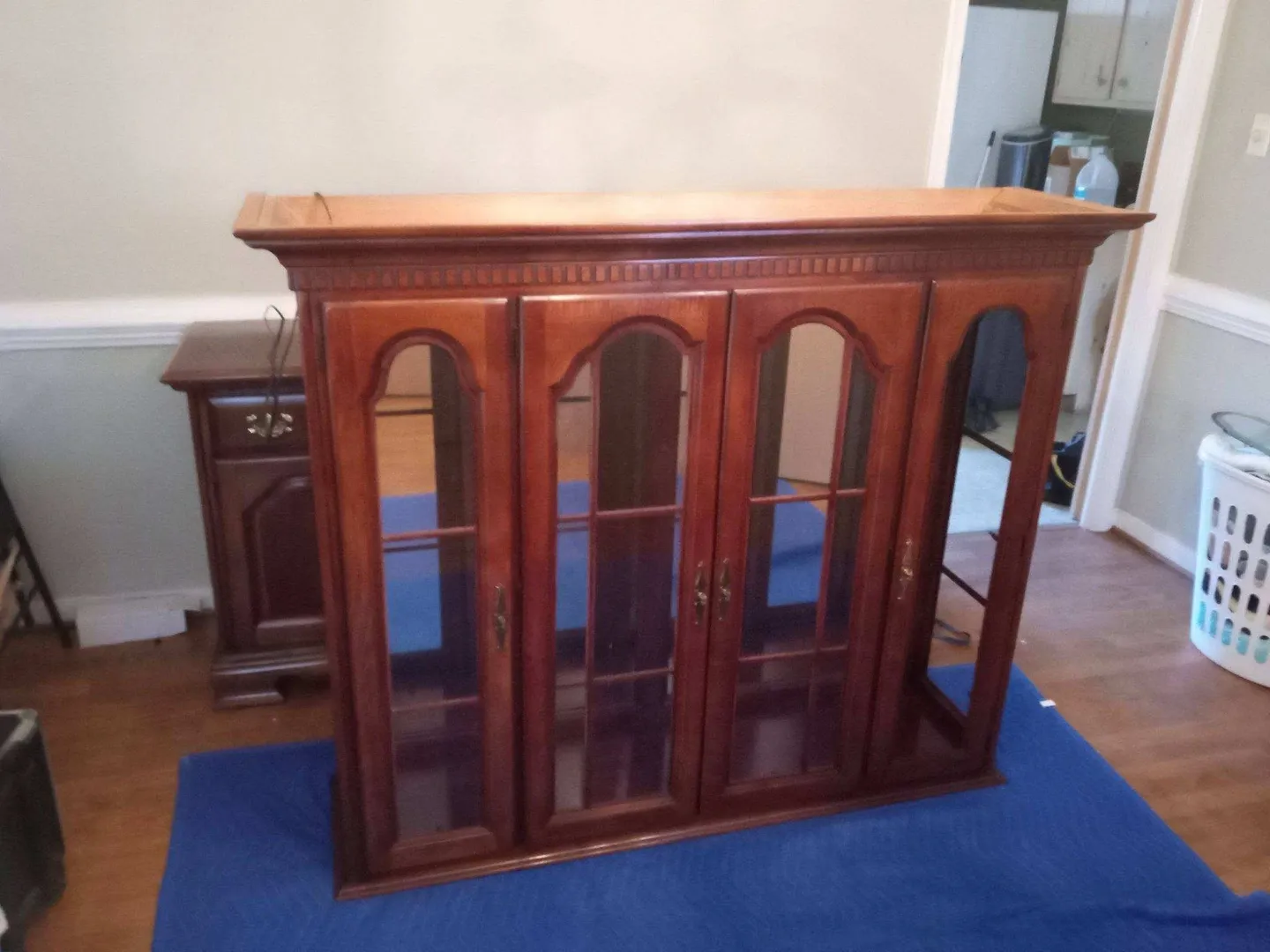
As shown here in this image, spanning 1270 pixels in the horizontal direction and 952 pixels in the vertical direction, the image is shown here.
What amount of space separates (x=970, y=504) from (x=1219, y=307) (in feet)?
4.13

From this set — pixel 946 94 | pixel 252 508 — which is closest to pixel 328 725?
pixel 252 508

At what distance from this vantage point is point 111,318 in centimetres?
237

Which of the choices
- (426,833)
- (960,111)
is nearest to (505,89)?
(426,833)

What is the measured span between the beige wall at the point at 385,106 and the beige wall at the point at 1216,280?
0.86 metres

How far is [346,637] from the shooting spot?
64.6 inches

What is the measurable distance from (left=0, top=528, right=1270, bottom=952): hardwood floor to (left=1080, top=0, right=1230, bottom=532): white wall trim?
50 cm

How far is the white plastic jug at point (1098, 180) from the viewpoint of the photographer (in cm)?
385

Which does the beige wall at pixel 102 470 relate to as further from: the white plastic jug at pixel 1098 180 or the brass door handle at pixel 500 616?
the white plastic jug at pixel 1098 180

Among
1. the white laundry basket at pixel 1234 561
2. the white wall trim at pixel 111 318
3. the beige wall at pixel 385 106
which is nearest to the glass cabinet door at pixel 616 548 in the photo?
the beige wall at pixel 385 106

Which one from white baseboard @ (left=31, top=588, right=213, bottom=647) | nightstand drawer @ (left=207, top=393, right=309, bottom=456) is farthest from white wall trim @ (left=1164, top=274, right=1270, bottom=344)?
white baseboard @ (left=31, top=588, right=213, bottom=647)

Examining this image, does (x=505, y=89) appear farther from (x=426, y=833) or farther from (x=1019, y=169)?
(x=1019, y=169)

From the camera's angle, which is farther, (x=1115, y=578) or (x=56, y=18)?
(x=1115, y=578)

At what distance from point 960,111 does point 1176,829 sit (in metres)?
3.19

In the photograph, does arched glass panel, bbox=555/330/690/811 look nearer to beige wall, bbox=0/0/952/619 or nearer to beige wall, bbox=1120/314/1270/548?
beige wall, bbox=0/0/952/619
